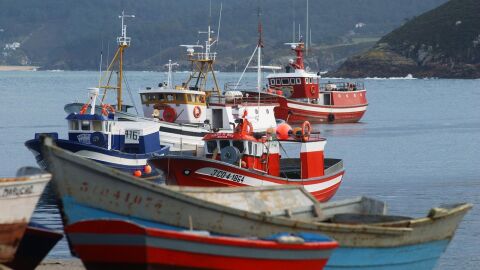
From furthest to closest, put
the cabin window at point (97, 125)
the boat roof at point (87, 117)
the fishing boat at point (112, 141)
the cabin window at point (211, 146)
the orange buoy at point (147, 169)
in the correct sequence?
the cabin window at point (97, 125) → the boat roof at point (87, 117) → the orange buoy at point (147, 169) → the fishing boat at point (112, 141) → the cabin window at point (211, 146)

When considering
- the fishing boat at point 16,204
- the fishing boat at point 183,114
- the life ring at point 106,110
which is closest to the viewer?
the fishing boat at point 16,204

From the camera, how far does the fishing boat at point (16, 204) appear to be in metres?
23.2

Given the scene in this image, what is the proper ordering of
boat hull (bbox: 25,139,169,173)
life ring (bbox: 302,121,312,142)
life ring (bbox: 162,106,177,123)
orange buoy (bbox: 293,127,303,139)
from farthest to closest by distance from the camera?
life ring (bbox: 162,106,177,123) < boat hull (bbox: 25,139,169,173) < orange buoy (bbox: 293,127,303,139) < life ring (bbox: 302,121,312,142)

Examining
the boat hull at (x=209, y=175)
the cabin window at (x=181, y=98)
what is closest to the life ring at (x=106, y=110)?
the cabin window at (x=181, y=98)

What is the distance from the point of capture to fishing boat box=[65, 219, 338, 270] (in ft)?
69.7

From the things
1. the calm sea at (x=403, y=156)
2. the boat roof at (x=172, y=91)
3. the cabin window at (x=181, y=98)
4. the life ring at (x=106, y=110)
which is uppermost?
the boat roof at (x=172, y=91)

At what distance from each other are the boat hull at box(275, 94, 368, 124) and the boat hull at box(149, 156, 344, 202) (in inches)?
2003

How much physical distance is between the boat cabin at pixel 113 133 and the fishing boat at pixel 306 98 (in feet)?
125

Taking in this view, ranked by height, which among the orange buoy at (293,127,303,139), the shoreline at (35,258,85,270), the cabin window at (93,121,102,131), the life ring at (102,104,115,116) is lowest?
the shoreline at (35,258,85,270)

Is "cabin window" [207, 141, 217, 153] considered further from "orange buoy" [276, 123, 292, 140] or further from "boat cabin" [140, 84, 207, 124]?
"boat cabin" [140, 84, 207, 124]

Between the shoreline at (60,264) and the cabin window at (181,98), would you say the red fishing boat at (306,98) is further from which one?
the shoreline at (60,264)

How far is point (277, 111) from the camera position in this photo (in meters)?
91.3

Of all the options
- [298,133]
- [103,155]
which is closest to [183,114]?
[103,155]

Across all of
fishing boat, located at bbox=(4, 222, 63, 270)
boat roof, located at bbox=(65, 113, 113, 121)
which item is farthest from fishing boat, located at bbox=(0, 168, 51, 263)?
boat roof, located at bbox=(65, 113, 113, 121)
